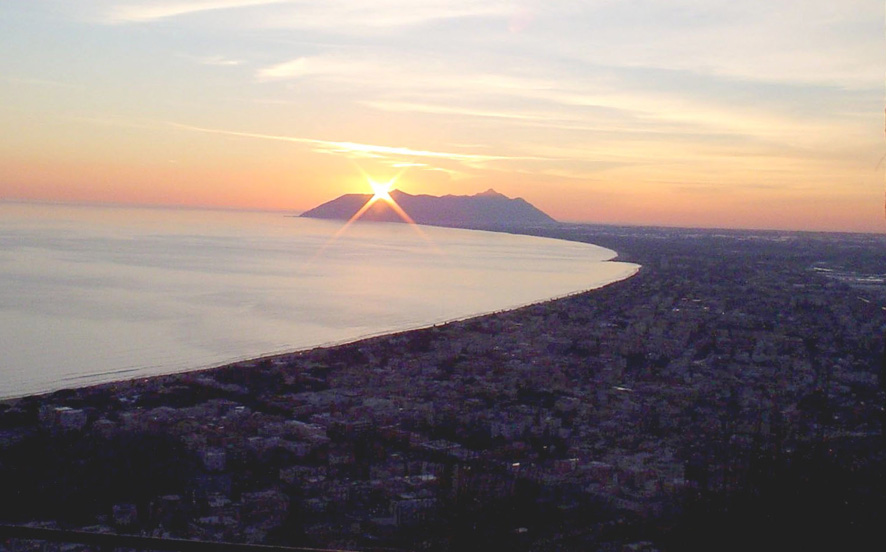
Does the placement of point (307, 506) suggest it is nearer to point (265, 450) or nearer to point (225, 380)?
point (265, 450)

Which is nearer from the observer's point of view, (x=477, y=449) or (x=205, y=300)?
(x=477, y=449)

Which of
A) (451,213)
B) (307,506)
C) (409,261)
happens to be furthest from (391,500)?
(451,213)

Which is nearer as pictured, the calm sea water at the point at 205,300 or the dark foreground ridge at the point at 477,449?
the dark foreground ridge at the point at 477,449

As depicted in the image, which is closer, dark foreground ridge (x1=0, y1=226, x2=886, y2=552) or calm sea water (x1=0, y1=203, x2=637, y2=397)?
dark foreground ridge (x1=0, y1=226, x2=886, y2=552)
